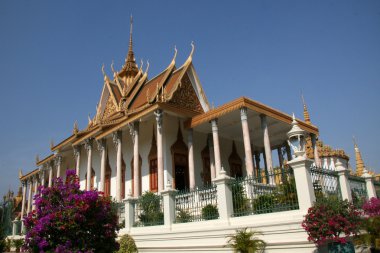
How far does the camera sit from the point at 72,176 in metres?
7.92

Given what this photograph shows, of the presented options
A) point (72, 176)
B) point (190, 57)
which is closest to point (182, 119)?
point (190, 57)

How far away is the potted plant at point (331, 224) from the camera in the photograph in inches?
227

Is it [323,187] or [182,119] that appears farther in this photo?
[182,119]

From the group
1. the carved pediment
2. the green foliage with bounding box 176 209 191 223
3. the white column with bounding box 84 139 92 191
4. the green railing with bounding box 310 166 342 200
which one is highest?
the carved pediment

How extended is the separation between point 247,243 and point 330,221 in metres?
1.76

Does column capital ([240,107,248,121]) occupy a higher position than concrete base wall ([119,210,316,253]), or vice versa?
column capital ([240,107,248,121])

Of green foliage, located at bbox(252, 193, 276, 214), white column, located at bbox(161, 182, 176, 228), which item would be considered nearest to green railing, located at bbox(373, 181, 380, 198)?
green foliage, located at bbox(252, 193, 276, 214)

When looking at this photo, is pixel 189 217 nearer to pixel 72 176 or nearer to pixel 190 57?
pixel 72 176

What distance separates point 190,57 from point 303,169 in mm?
11815

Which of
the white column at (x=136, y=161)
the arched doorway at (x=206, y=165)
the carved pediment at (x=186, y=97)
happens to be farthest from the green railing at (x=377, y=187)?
the white column at (x=136, y=161)

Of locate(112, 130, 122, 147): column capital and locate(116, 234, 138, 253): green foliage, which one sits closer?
locate(116, 234, 138, 253): green foliage

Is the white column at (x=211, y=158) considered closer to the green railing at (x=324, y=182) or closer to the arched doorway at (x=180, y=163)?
the arched doorway at (x=180, y=163)

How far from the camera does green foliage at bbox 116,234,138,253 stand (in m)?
9.66

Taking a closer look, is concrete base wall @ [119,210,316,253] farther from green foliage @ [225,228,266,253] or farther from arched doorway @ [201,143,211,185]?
arched doorway @ [201,143,211,185]
